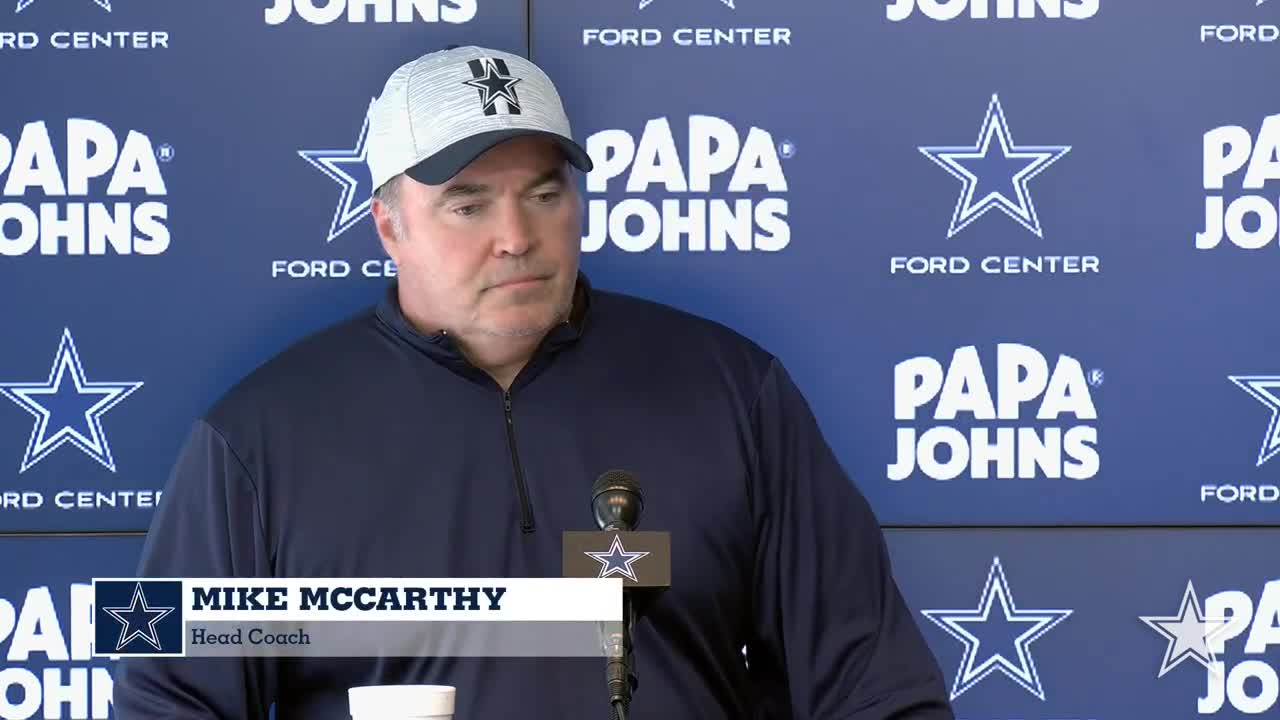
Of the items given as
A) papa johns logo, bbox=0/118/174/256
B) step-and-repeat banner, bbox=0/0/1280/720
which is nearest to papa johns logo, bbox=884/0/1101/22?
step-and-repeat banner, bbox=0/0/1280/720

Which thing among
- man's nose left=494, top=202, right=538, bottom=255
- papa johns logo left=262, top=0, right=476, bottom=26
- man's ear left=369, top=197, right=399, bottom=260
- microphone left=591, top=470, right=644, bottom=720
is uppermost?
papa johns logo left=262, top=0, right=476, bottom=26

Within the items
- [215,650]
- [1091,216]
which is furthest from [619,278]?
[215,650]

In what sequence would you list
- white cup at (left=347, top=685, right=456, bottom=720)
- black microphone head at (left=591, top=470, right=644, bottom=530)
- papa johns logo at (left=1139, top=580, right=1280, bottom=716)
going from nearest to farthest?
1. white cup at (left=347, top=685, right=456, bottom=720)
2. black microphone head at (left=591, top=470, right=644, bottom=530)
3. papa johns logo at (left=1139, top=580, right=1280, bottom=716)

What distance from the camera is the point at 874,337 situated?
2.33 metres

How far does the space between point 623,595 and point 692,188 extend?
49.6 inches

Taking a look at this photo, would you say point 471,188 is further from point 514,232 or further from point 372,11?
point 372,11

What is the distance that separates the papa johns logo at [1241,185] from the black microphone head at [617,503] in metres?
1.42

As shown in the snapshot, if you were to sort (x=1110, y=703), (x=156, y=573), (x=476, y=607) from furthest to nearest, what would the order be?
(x=1110, y=703), (x=156, y=573), (x=476, y=607)

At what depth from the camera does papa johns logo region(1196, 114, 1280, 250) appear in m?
2.31

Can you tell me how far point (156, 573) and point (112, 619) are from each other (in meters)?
0.72

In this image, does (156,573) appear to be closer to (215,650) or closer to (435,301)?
(435,301)

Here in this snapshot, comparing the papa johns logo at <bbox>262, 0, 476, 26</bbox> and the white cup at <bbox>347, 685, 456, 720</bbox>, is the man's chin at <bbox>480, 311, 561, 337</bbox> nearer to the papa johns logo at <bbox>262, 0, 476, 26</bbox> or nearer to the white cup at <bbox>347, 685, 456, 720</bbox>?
the papa johns logo at <bbox>262, 0, 476, 26</bbox>

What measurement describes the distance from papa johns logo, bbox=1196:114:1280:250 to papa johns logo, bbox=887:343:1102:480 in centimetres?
29

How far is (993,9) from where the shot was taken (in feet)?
7.67
